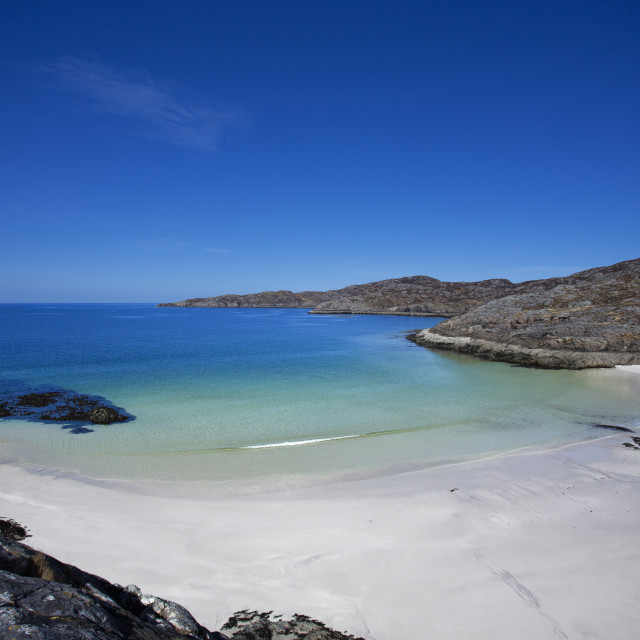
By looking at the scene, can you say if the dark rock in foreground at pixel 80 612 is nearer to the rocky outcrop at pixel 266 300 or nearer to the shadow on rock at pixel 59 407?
the shadow on rock at pixel 59 407

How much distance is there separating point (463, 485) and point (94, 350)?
3474cm

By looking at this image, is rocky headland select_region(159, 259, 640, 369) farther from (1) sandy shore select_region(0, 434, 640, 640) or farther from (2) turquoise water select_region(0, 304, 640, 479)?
(1) sandy shore select_region(0, 434, 640, 640)

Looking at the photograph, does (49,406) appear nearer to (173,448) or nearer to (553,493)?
(173,448)

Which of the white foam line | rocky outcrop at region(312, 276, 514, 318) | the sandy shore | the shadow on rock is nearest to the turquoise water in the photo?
the white foam line

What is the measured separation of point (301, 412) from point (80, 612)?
13.8 meters

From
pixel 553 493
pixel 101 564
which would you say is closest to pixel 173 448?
pixel 101 564

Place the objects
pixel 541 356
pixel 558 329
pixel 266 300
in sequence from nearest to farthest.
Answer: pixel 541 356
pixel 558 329
pixel 266 300

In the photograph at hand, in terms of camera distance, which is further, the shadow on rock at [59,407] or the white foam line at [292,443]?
A: the shadow on rock at [59,407]

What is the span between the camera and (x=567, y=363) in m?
27.8

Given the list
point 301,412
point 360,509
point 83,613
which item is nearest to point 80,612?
point 83,613

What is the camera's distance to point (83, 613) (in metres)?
2.91

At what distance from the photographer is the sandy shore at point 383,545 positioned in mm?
5277

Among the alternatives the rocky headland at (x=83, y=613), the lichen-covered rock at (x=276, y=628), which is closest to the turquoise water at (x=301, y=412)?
the lichen-covered rock at (x=276, y=628)

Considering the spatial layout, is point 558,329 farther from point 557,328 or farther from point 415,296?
point 415,296
